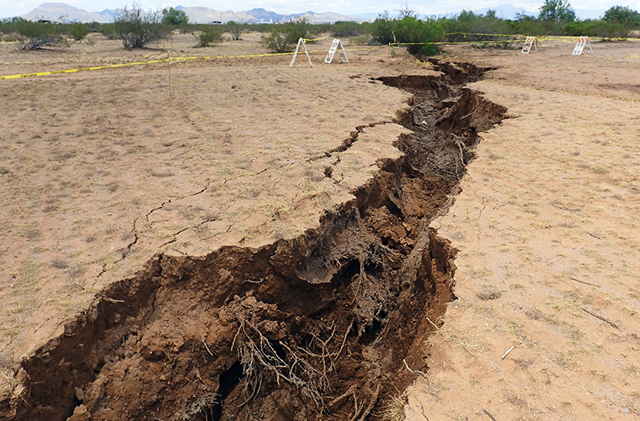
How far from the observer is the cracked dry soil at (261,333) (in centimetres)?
243

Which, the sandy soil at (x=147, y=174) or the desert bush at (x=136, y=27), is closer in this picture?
the sandy soil at (x=147, y=174)

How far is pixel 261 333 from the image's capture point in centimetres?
296

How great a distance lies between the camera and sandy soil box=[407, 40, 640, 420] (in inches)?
80.4

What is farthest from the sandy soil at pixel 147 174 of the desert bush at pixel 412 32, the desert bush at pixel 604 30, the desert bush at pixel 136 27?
the desert bush at pixel 604 30

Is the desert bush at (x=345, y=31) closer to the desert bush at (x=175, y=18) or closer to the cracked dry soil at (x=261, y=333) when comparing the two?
the desert bush at (x=175, y=18)

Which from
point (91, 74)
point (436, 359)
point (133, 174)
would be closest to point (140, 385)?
point (436, 359)

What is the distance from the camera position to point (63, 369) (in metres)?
2.30

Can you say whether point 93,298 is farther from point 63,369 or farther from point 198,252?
point 198,252

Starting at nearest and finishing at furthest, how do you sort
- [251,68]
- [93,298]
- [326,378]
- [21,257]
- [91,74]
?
[93,298], [21,257], [326,378], [91,74], [251,68]

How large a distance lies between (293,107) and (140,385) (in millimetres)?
4731

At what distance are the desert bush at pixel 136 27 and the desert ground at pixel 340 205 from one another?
33.3ft

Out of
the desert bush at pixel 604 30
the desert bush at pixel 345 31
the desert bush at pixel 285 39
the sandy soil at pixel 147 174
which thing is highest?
the sandy soil at pixel 147 174

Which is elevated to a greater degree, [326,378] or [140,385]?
[140,385]

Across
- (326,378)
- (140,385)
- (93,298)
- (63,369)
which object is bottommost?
(326,378)
